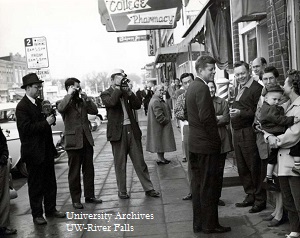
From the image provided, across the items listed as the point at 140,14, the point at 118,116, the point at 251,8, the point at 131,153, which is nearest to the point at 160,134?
the point at 140,14

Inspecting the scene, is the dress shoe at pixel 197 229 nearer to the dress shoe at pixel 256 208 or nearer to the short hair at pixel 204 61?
the dress shoe at pixel 256 208

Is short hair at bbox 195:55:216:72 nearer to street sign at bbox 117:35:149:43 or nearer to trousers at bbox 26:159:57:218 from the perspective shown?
trousers at bbox 26:159:57:218

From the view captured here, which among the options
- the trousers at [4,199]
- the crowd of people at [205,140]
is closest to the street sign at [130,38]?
the crowd of people at [205,140]

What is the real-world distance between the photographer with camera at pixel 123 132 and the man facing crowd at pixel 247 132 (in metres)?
1.77

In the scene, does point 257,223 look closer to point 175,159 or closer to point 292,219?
point 292,219

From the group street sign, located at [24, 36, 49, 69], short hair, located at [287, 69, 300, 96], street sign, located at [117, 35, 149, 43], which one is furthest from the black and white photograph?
street sign, located at [117, 35, 149, 43]

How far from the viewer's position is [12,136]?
10.7 metres

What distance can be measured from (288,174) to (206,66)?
1570 mm

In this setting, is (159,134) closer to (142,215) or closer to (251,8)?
(251,8)

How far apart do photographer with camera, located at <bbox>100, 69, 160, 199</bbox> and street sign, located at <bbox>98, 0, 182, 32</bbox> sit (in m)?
2.82

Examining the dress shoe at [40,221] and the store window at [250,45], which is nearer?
the dress shoe at [40,221]

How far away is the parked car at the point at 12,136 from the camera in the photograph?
10.4 meters

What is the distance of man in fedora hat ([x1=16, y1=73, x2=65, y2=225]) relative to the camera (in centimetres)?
643

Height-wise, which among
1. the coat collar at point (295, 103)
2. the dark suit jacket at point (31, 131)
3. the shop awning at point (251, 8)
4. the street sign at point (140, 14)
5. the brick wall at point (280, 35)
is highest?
the street sign at point (140, 14)
